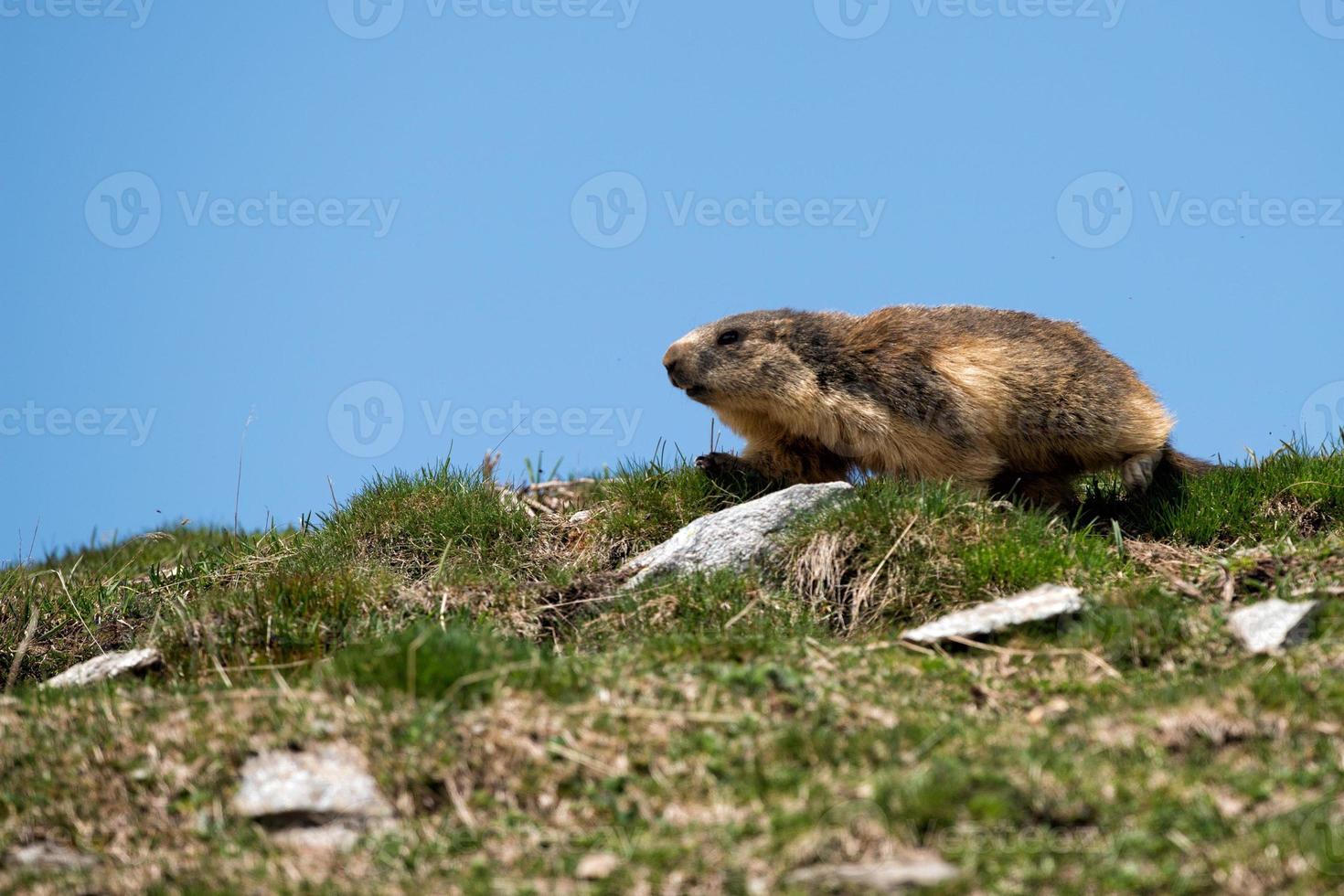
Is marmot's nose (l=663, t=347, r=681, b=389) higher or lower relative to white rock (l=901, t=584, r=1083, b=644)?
higher

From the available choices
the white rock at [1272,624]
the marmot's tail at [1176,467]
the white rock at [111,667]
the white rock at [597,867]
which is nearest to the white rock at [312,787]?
the white rock at [597,867]

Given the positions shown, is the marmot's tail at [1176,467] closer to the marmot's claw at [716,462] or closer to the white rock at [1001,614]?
the marmot's claw at [716,462]

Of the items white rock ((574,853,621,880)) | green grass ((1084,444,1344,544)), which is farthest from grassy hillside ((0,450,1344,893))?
green grass ((1084,444,1344,544))

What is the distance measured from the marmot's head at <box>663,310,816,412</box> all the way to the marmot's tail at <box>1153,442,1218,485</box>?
3223 mm

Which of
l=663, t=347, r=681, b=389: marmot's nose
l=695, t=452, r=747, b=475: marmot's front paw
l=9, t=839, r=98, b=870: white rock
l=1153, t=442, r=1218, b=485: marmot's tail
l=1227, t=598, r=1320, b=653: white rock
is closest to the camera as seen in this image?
l=9, t=839, r=98, b=870: white rock

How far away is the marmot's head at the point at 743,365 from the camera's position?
35.0 feet

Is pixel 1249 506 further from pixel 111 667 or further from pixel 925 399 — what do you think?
Result: pixel 111 667

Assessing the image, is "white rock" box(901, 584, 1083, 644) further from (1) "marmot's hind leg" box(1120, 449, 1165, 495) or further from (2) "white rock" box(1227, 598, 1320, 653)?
(1) "marmot's hind leg" box(1120, 449, 1165, 495)

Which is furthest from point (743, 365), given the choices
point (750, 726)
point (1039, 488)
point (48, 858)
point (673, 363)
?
point (48, 858)

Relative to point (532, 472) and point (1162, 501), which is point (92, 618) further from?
point (1162, 501)

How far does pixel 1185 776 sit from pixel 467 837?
2.82 m

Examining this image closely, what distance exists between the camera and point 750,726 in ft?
19.2

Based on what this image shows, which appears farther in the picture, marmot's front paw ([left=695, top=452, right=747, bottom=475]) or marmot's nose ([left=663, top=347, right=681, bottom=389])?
marmot's front paw ([left=695, top=452, right=747, bottom=475])

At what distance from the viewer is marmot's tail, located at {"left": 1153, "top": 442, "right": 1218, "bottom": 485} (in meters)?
11.3
